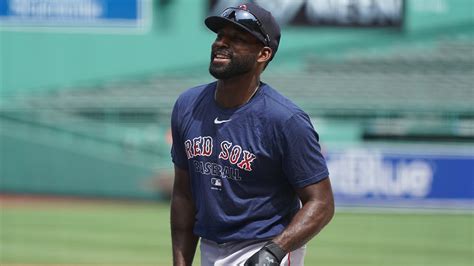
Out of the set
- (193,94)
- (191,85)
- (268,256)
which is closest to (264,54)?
(193,94)

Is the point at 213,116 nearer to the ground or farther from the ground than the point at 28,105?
farther from the ground

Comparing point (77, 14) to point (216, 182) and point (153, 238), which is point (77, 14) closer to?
point (153, 238)

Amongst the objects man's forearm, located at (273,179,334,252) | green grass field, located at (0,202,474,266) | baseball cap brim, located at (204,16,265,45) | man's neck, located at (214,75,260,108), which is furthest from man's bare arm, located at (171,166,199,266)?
green grass field, located at (0,202,474,266)

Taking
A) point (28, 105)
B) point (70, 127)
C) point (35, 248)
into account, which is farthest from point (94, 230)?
point (28, 105)

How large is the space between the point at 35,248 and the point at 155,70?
36.3 feet

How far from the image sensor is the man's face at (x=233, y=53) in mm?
3818

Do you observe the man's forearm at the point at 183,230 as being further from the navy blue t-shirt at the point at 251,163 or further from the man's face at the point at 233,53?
the man's face at the point at 233,53

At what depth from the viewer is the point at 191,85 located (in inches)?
869

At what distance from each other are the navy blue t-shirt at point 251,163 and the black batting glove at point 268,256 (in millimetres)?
133

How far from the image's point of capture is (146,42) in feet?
73.5

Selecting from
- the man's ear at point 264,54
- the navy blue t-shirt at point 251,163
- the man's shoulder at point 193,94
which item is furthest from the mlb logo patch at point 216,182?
the man's ear at point 264,54

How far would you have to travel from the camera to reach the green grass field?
11.1 m

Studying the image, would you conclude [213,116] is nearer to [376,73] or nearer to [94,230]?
[94,230]

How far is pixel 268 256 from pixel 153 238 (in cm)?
924
